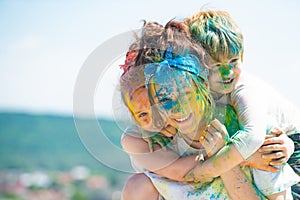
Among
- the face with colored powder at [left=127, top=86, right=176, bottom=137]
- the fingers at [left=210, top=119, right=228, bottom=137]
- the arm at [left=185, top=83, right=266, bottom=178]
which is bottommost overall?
the arm at [left=185, top=83, right=266, bottom=178]

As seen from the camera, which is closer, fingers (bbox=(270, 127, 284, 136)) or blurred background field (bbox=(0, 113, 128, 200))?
fingers (bbox=(270, 127, 284, 136))

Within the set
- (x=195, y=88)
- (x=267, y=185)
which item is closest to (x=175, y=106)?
(x=195, y=88)

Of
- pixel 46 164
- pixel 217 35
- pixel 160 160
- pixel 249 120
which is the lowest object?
pixel 249 120

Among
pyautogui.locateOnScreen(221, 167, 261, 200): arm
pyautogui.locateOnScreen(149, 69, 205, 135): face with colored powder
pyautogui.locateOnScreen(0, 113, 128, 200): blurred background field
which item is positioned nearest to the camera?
pyautogui.locateOnScreen(149, 69, 205, 135): face with colored powder

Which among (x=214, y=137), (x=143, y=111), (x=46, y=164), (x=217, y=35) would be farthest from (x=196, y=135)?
(x=46, y=164)

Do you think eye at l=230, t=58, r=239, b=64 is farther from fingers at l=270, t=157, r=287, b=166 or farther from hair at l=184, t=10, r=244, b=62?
fingers at l=270, t=157, r=287, b=166

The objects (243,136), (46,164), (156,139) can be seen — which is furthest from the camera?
(46,164)

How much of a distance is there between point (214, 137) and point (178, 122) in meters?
0.10

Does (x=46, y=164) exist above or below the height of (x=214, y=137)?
above

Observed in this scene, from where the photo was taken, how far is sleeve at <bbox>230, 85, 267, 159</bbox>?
1.54 m

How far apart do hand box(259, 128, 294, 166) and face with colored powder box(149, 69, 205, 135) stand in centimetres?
21

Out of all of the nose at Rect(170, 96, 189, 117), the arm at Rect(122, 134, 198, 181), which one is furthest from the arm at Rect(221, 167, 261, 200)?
the nose at Rect(170, 96, 189, 117)

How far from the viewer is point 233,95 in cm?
159

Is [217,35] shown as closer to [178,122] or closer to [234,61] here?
[234,61]
